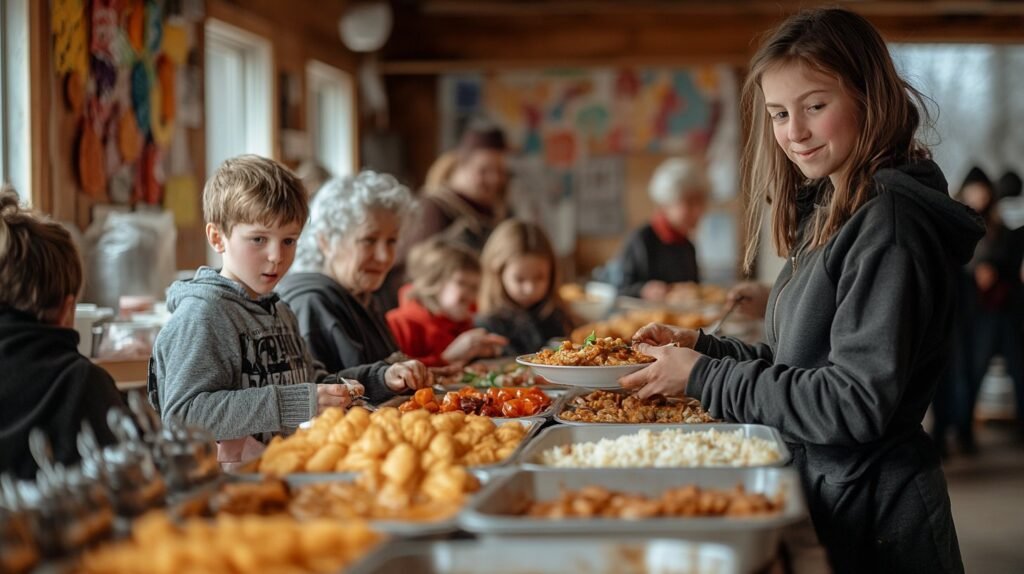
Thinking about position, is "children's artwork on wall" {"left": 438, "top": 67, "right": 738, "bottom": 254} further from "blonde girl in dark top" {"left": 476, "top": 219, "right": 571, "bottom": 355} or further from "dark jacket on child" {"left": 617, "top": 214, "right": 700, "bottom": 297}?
"blonde girl in dark top" {"left": 476, "top": 219, "right": 571, "bottom": 355}

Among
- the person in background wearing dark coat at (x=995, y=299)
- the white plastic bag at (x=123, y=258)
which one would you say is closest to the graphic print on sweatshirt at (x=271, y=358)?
the white plastic bag at (x=123, y=258)

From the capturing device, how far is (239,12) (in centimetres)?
516

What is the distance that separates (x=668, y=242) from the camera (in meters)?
5.98

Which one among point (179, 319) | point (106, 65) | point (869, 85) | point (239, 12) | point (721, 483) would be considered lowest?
point (721, 483)

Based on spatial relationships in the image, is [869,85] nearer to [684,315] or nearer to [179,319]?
[179,319]

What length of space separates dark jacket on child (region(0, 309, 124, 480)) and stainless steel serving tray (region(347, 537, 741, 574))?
735 millimetres

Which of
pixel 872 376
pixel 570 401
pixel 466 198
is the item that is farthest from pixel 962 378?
pixel 872 376

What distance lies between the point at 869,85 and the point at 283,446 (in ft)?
3.76

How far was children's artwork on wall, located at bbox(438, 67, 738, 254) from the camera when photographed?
25.5 feet

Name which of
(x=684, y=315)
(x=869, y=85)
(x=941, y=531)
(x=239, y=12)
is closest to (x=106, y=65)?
(x=239, y=12)

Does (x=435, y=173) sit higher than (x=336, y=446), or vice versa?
(x=435, y=173)

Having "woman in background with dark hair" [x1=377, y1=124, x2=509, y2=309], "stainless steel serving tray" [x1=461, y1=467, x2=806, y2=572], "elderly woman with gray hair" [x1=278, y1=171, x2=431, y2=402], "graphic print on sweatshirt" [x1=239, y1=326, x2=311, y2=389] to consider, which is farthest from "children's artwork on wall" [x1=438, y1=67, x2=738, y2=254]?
"stainless steel serving tray" [x1=461, y1=467, x2=806, y2=572]

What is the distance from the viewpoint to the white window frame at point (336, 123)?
710 cm

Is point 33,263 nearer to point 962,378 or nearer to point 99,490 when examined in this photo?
point 99,490
